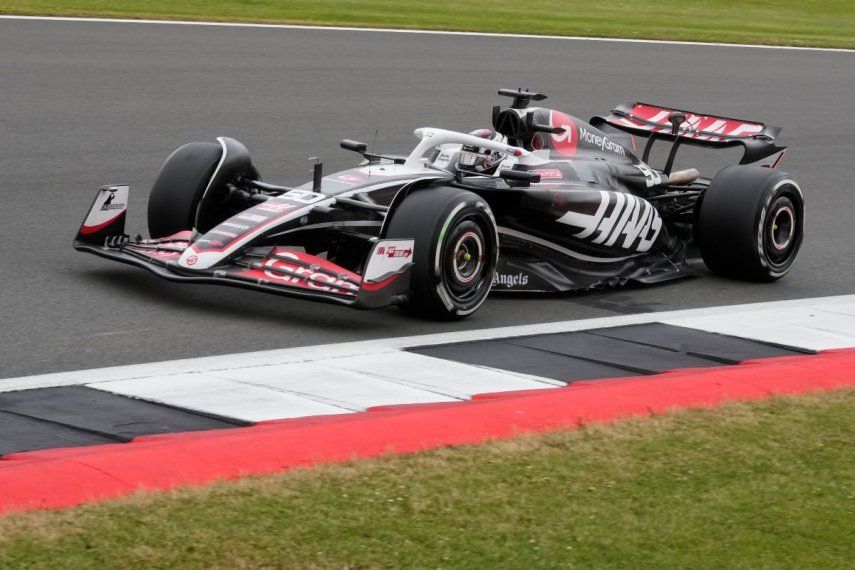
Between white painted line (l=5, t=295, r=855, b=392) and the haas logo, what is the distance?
1.37 m

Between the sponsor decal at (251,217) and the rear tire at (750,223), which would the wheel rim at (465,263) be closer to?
the sponsor decal at (251,217)

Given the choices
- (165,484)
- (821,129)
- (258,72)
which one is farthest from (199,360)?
(821,129)

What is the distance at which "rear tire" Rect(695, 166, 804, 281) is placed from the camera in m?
9.71

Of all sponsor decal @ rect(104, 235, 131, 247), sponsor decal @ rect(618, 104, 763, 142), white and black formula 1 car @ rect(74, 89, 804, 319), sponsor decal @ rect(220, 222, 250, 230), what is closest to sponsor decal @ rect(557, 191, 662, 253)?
white and black formula 1 car @ rect(74, 89, 804, 319)

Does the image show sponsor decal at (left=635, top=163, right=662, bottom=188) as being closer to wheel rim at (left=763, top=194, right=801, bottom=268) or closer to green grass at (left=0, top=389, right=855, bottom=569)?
wheel rim at (left=763, top=194, right=801, bottom=268)

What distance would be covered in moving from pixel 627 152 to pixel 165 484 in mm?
5874

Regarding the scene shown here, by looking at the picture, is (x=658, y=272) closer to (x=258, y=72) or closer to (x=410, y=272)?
(x=410, y=272)

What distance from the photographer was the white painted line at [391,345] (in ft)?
22.2

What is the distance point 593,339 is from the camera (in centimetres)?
812

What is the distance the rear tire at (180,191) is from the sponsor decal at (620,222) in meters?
2.26

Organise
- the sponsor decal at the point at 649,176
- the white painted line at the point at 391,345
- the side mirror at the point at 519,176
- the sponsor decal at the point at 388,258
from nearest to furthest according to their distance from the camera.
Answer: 1. the white painted line at the point at 391,345
2. the sponsor decal at the point at 388,258
3. the side mirror at the point at 519,176
4. the sponsor decal at the point at 649,176

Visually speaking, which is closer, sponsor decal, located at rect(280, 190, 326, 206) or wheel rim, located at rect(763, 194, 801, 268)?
sponsor decal, located at rect(280, 190, 326, 206)

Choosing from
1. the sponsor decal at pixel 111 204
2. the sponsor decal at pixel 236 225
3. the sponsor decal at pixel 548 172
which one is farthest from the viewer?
the sponsor decal at pixel 548 172

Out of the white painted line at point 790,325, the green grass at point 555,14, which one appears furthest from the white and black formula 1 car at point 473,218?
the green grass at point 555,14
